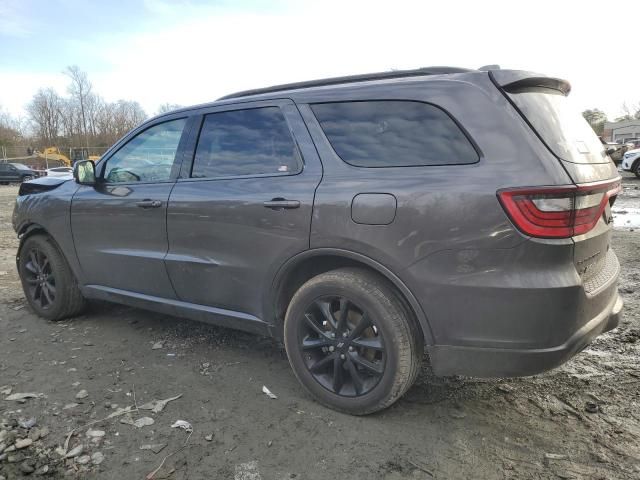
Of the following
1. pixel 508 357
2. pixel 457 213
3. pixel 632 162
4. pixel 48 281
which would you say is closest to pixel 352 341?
pixel 508 357

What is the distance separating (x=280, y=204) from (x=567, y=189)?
1.49 m

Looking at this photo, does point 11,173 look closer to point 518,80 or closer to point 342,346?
point 342,346

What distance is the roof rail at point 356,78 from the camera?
8.71 ft

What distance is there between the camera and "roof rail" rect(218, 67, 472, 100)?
2656 mm

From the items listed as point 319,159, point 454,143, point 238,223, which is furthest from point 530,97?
point 238,223

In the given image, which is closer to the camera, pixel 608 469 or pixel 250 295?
pixel 608 469

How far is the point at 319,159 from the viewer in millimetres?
2799

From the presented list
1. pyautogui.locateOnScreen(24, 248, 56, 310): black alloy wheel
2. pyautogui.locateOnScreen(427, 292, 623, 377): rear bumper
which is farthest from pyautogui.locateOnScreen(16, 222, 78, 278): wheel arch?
pyautogui.locateOnScreen(427, 292, 623, 377): rear bumper

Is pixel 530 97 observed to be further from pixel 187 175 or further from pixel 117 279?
pixel 117 279

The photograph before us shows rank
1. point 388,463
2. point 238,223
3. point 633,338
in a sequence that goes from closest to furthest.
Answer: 1. point 388,463
2. point 238,223
3. point 633,338

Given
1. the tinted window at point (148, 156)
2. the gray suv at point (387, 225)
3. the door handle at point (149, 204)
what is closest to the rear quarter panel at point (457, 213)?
the gray suv at point (387, 225)

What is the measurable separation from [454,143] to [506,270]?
26.1 inches

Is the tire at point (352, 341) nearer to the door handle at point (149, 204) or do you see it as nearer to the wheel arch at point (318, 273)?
the wheel arch at point (318, 273)

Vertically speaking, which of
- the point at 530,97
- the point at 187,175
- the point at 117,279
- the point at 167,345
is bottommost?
the point at 167,345
